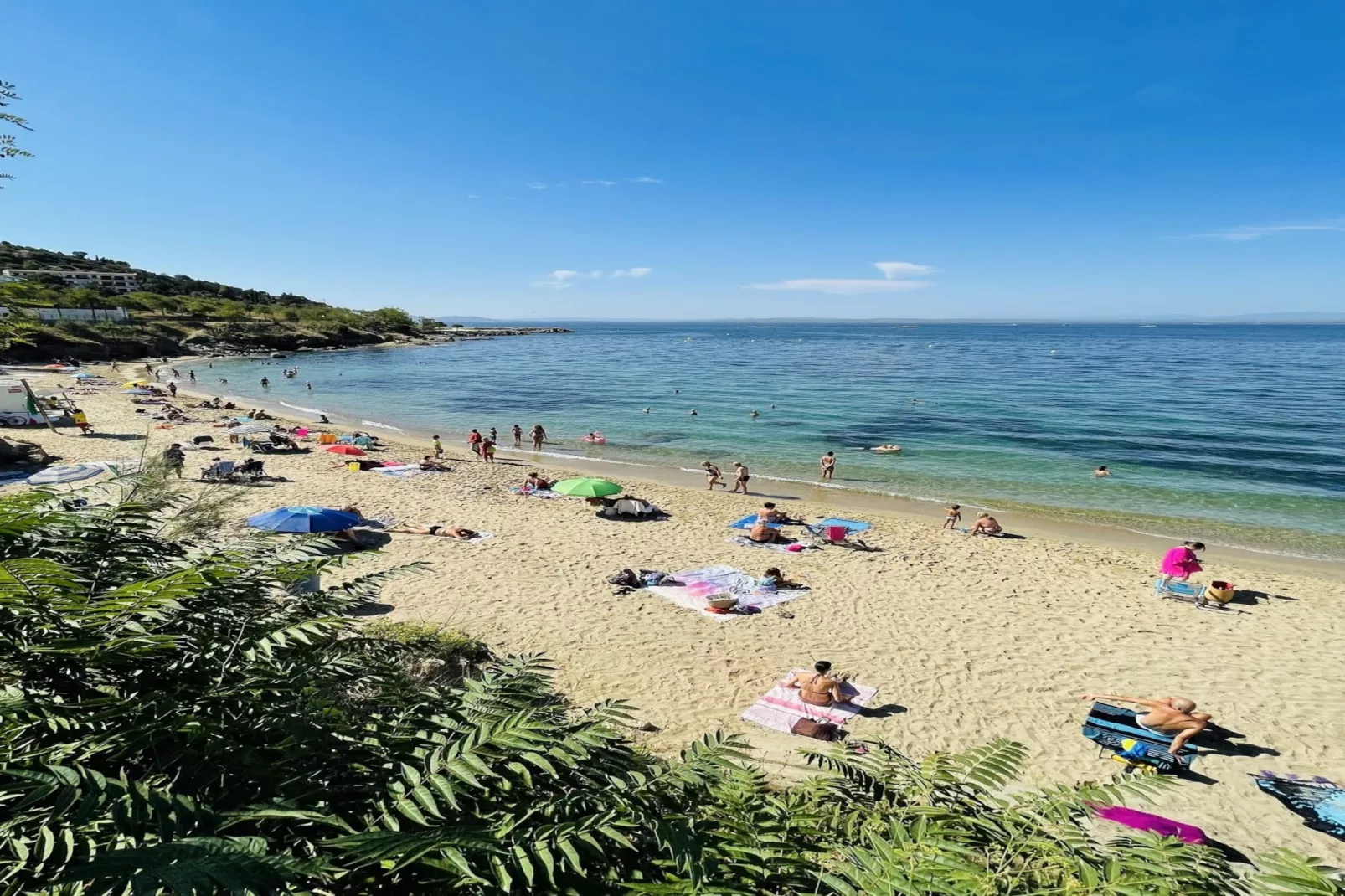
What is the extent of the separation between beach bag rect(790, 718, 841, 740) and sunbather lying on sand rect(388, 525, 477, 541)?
10848 mm

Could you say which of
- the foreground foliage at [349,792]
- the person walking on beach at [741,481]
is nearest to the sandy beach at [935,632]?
the person walking on beach at [741,481]

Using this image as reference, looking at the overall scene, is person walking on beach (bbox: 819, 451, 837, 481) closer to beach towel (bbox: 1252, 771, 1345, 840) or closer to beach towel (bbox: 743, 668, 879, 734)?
beach towel (bbox: 743, 668, 879, 734)

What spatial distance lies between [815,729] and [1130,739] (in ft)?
14.3

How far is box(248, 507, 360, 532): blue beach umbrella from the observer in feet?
47.4

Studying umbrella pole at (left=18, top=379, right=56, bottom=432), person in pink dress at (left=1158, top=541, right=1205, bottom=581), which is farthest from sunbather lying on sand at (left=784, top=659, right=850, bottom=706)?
umbrella pole at (left=18, top=379, right=56, bottom=432)

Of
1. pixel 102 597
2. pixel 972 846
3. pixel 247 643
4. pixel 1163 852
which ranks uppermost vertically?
pixel 102 597

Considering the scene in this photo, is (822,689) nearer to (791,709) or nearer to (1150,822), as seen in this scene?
(791,709)

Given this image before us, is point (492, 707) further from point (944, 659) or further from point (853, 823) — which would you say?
point (944, 659)

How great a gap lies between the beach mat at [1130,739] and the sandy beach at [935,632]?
22cm

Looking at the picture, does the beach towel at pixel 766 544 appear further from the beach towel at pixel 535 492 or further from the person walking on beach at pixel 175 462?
the person walking on beach at pixel 175 462

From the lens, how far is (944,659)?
37.1ft

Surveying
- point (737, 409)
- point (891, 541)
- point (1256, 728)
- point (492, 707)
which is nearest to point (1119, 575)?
point (891, 541)

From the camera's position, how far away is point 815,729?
8914 millimetres

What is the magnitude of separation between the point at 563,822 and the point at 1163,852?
2.23 meters
